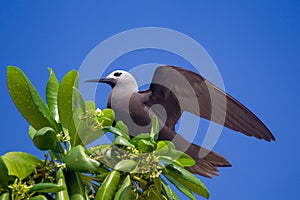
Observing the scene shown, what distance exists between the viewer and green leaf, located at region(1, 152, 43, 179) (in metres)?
2.39

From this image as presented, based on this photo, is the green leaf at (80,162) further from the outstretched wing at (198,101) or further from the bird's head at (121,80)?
the bird's head at (121,80)

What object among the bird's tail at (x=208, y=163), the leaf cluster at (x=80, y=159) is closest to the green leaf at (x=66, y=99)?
the leaf cluster at (x=80, y=159)

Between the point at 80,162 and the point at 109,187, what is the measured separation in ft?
0.63

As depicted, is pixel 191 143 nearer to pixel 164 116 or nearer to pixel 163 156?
pixel 164 116

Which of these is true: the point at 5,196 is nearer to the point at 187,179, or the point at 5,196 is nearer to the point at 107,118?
the point at 107,118

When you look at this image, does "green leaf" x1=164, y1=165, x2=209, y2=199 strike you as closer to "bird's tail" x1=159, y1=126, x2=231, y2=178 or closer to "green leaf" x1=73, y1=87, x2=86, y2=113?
"green leaf" x1=73, y1=87, x2=86, y2=113

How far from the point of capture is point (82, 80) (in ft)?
10.3

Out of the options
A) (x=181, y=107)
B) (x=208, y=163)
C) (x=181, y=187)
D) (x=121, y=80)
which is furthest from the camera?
(x=121, y=80)

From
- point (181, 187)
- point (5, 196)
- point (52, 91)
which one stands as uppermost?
point (52, 91)

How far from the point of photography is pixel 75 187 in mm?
2553

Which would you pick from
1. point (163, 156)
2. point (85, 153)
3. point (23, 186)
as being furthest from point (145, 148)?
point (23, 186)

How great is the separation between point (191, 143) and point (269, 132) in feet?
2.17

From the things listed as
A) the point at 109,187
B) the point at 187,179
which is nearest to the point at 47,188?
the point at 109,187

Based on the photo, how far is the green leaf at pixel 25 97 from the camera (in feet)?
Result: 8.99
